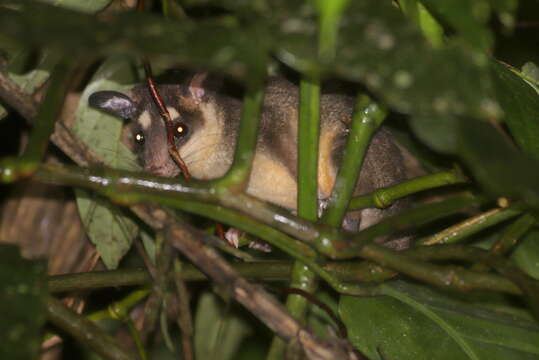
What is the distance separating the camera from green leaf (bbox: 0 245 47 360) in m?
1.15

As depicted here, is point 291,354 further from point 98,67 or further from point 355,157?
point 98,67

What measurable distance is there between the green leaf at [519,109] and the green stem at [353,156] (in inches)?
11.4

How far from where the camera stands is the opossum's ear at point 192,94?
2.96 m

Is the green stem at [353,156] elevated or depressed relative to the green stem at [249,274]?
elevated

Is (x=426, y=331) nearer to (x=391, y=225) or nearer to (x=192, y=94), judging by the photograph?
(x=391, y=225)

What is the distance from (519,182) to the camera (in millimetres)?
957

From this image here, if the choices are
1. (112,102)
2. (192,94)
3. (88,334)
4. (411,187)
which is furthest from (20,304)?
(192,94)

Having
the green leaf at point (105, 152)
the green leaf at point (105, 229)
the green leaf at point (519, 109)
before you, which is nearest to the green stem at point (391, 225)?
the green leaf at point (519, 109)

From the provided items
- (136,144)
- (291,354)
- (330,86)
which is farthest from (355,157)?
(136,144)

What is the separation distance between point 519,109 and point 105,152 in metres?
1.52

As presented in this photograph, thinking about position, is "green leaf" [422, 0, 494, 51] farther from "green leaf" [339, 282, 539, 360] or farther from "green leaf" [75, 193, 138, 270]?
"green leaf" [75, 193, 138, 270]

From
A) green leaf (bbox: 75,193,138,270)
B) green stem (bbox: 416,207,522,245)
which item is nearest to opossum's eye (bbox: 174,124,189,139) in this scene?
green leaf (bbox: 75,193,138,270)

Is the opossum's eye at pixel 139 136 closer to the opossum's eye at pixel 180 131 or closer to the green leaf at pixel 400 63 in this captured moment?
the opossum's eye at pixel 180 131

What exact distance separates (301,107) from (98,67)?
4.75 ft
